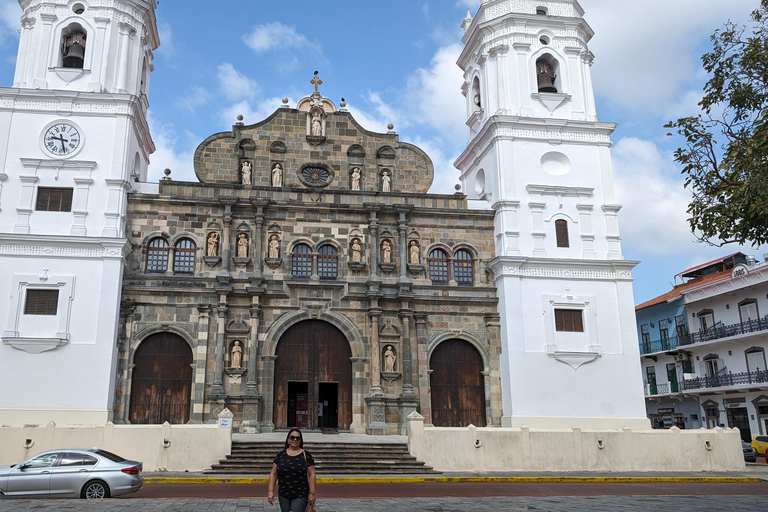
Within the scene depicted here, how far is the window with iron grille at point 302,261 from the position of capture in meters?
26.5

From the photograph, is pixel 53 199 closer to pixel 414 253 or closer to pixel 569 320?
pixel 414 253

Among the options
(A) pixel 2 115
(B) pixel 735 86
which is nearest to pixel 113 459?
(B) pixel 735 86

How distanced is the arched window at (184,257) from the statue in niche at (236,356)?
3.32 meters

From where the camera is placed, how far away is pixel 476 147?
30.3 meters

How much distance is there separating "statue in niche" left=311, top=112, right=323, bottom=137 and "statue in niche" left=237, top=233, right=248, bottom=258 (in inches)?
210

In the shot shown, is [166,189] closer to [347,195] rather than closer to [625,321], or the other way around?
[347,195]

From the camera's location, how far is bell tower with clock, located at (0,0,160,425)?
76.1 feet

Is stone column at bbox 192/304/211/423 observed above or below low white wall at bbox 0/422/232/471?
above

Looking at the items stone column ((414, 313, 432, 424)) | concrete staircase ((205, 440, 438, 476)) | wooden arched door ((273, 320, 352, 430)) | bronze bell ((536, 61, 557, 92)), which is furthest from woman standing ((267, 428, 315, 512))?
bronze bell ((536, 61, 557, 92))

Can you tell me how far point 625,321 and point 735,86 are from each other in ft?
54.1

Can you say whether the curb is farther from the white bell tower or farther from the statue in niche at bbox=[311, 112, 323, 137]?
the statue in niche at bbox=[311, 112, 323, 137]

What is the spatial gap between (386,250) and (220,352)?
731 cm

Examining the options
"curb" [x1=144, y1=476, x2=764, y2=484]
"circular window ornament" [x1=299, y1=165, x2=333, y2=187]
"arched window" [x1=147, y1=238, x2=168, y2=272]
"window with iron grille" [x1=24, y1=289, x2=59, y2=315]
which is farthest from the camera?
"circular window ornament" [x1=299, y1=165, x2=333, y2=187]

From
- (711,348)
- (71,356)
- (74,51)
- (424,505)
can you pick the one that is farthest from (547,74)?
(71,356)
